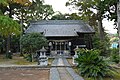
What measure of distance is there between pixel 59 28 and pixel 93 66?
2542 centimetres

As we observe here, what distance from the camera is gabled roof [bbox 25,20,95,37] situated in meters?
35.1

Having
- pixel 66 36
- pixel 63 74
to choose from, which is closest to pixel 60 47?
pixel 66 36

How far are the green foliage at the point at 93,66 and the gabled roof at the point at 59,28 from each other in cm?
2110

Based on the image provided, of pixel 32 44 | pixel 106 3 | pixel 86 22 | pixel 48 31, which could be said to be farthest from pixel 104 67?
pixel 86 22

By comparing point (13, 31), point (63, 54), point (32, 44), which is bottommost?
point (63, 54)

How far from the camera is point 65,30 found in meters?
36.6

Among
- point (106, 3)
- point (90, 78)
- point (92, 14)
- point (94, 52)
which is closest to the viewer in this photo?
point (90, 78)

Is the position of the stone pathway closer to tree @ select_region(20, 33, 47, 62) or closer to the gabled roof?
tree @ select_region(20, 33, 47, 62)

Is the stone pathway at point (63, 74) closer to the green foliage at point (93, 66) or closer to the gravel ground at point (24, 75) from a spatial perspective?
the gravel ground at point (24, 75)

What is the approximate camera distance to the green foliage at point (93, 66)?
12180 mm

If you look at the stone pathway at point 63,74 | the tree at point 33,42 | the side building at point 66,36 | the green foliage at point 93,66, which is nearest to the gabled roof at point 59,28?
the side building at point 66,36

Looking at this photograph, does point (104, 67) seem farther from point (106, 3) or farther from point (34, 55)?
point (34, 55)

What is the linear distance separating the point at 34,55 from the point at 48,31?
9114 millimetres

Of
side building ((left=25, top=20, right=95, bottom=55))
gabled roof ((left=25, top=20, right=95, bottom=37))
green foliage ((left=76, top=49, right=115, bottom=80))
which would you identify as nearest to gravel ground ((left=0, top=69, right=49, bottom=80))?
green foliage ((left=76, top=49, right=115, bottom=80))
